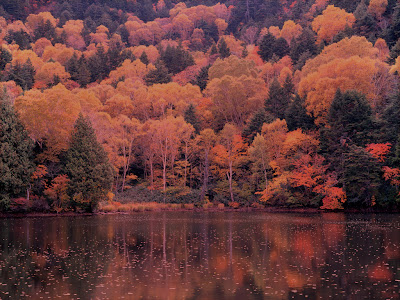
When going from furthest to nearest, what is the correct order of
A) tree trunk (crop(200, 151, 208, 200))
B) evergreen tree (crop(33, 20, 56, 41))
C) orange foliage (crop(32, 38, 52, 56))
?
evergreen tree (crop(33, 20, 56, 41))
orange foliage (crop(32, 38, 52, 56))
tree trunk (crop(200, 151, 208, 200))

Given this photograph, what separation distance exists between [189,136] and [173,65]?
45391 millimetres

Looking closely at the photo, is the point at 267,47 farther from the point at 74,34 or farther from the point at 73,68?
the point at 74,34

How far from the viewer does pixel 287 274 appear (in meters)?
21.9

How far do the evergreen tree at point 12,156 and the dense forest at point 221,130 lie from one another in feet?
0.40

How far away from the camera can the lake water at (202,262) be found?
19.0 meters

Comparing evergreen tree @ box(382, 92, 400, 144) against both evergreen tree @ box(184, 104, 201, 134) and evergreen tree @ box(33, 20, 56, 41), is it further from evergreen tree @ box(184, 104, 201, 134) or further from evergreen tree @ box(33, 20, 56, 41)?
evergreen tree @ box(33, 20, 56, 41)

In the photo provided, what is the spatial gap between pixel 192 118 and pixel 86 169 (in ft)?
77.9

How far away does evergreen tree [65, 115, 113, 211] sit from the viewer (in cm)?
5622

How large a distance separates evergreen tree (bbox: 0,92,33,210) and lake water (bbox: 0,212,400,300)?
12406mm

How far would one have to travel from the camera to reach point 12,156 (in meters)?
53.9

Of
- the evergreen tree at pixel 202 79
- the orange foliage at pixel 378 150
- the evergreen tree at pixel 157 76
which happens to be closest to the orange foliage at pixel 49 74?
the evergreen tree at pixel 157 76

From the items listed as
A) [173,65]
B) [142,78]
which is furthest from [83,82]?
[173,65]

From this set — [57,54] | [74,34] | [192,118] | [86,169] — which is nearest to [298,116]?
[192,118]

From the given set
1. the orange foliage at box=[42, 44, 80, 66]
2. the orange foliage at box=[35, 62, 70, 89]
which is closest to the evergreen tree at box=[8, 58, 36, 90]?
the orange foliage at box=[35, 62, 70, 89]
